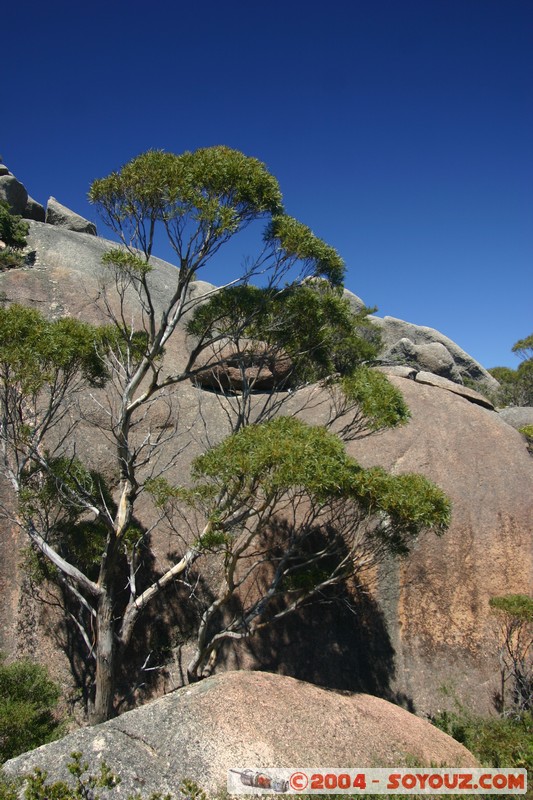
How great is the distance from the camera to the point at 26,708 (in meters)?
10.4

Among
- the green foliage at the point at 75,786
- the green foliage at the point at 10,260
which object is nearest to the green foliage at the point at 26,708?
the green foliage at the point at 75,786

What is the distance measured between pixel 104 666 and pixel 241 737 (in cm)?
399

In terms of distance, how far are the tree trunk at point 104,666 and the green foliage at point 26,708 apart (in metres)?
0.89

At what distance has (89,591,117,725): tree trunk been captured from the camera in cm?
1165

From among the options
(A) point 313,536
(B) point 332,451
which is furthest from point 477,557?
Result: (B) point 332,451

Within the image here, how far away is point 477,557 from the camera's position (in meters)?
16.7

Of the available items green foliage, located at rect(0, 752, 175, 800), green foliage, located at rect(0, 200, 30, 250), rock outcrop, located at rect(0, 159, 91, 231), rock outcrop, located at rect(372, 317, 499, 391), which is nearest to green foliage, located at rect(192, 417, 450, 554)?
green foliage, located at rect(0, 752, 175, 800)

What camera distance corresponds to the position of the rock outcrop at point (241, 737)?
8.10 metres

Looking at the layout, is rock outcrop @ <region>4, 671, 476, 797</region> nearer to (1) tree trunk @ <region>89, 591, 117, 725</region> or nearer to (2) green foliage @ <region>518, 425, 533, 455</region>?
(1) tree trunk @ <region>89, 591, 117, 725</region>

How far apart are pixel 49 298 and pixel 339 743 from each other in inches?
740

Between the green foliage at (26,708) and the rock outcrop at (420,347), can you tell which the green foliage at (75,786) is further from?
the rock outcrop at (420,347)

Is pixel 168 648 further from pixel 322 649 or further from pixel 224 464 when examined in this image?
pixel 224 464

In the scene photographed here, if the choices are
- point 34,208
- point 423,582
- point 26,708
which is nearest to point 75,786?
point 26,708

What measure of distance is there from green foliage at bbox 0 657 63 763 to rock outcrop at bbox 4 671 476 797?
7.50 feet
